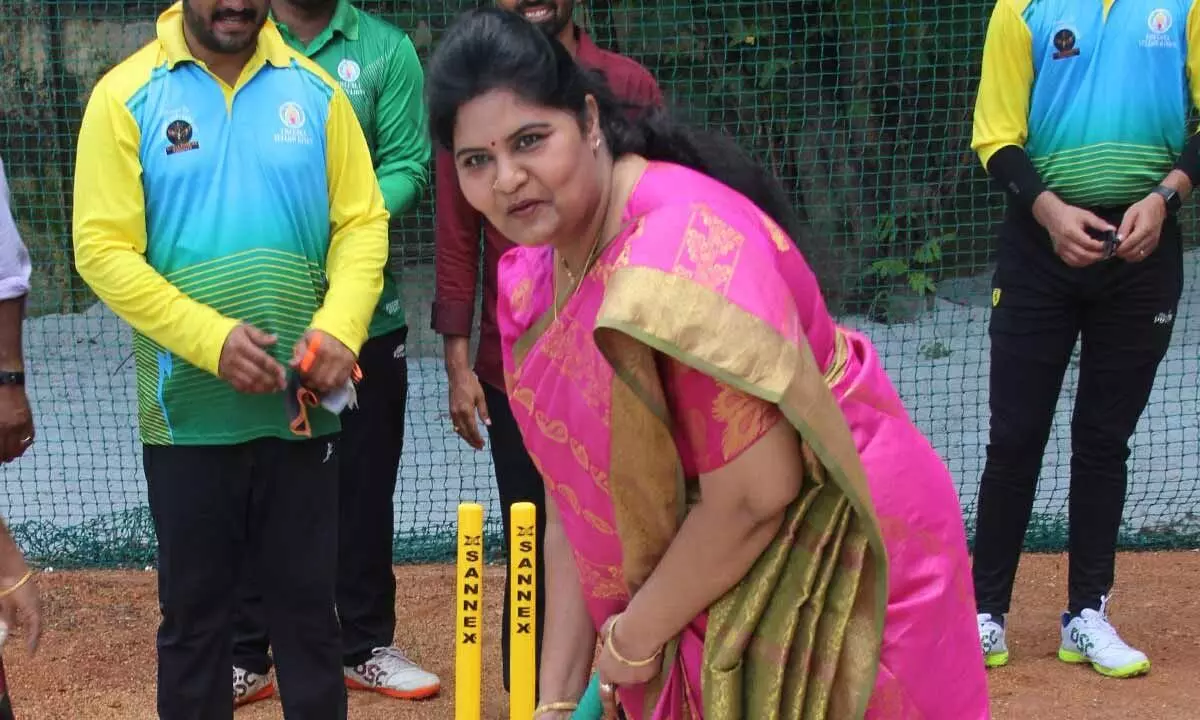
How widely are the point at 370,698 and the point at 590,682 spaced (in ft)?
7.23

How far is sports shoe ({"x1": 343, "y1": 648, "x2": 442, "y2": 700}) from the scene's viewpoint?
4.30 meters

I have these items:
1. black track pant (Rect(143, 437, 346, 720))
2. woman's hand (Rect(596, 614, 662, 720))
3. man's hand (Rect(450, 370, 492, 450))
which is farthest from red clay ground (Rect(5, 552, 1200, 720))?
woman's hand (Rect(596, 614, 662, 720))

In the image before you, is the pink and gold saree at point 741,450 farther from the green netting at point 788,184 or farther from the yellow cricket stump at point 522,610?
the green netting at point 788,184

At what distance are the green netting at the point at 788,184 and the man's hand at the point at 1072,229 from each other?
2.72 m

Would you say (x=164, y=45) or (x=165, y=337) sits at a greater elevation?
(x=164, y=45)

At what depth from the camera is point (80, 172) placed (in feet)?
10.6

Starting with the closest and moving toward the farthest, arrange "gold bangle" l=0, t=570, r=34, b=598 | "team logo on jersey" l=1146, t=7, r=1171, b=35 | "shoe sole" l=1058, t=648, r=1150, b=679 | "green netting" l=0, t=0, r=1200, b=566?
"gold bangle" l=0, t=570, r=34, b=598
"team logo on jersey" l=1146, t=7, r=1171, b=35
"shoe sole" l=1058, t=648, r=1150, b=679
"green netting" l=0, t=0, r=1200, b=566

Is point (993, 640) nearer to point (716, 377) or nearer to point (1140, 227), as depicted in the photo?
point (1140, 227)

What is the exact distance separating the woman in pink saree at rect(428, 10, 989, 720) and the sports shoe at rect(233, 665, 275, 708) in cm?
239

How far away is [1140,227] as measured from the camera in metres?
3.96

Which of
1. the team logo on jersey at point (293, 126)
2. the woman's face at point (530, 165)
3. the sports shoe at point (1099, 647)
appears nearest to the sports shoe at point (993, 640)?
the sports shoe at point (1099, 647)

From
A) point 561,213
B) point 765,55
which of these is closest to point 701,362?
point 561,213

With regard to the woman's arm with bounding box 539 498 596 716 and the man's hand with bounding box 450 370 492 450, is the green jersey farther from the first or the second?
the woman's arm with bounding box 539 498 596 716

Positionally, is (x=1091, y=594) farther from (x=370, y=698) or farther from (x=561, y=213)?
(x=561, y=213)
